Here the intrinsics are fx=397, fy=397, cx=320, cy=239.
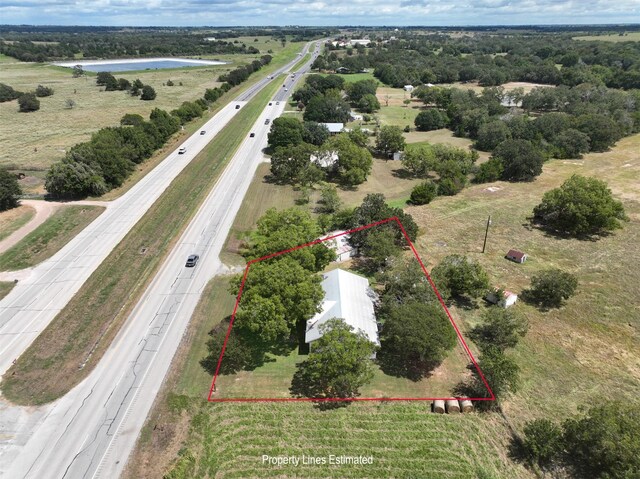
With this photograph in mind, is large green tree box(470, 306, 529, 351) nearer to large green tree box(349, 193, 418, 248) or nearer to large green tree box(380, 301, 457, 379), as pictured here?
large green tree box(380, 301, 457, 379)

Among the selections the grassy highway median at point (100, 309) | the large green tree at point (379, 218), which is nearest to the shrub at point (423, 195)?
the large green tree at point (379, 218)

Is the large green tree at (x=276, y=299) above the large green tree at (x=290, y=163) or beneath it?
above

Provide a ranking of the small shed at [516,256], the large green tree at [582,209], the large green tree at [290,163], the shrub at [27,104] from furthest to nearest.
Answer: the shrub at [27,104] → the large green tree at [290,163] → the large green tree at [582,209] → the small shed at [516,256]

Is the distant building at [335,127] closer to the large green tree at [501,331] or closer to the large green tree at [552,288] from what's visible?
the large green tree at [552,288]

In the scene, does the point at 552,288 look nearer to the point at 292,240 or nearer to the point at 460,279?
the point at 460,279

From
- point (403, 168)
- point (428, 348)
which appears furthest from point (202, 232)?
point (403, 168)

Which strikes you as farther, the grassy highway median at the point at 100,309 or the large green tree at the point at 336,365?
the grassy highway median at the point at 100,309
